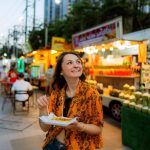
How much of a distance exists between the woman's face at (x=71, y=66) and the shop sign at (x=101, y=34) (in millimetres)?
6599

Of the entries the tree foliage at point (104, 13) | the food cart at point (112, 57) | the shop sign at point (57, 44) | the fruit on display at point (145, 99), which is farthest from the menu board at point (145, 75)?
the tree foliage at point (104, 13)

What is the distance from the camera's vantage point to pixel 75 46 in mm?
12320

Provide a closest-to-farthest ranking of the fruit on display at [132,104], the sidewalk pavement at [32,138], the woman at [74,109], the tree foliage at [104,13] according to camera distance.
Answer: the woman at [74,109] < the fruit on display at [132,104] < the sidewalk pavement at [32,138] < the tree foliage at [104,13]

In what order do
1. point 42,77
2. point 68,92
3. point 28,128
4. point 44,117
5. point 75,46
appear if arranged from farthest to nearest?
point 42,77 < point 75,46 < point 28,128 < point 68,92 < point 44,117

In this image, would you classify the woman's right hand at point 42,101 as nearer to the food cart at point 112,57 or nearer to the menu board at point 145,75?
the food cart at point 112,57

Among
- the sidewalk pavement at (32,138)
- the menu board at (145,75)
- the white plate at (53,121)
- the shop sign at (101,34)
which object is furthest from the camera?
the shop sign at (101,34)

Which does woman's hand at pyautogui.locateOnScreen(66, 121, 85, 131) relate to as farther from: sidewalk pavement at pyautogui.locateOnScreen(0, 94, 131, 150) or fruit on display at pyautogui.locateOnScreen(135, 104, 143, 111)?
sidewalk pavement at pyautogui.locateOnScreen(0, 94, 131, 150)

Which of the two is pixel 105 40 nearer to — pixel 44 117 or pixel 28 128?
pixel 28 128

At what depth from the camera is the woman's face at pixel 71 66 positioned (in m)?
2.01

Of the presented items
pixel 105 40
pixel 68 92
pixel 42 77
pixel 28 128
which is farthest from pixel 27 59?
pixel 68 92

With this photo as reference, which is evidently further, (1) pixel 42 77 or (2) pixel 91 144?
(1) pixel 42 77

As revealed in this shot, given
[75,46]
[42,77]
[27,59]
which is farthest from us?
[27,59]

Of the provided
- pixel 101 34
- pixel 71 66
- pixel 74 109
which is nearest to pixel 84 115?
pixel 74 109

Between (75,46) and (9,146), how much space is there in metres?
7.52
